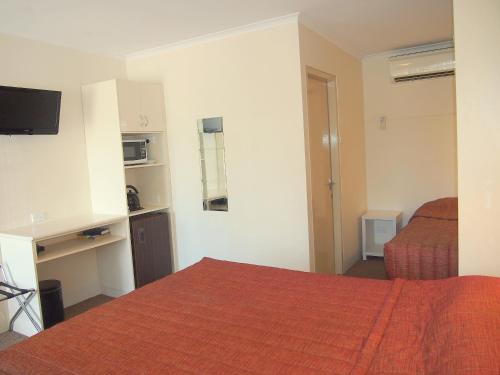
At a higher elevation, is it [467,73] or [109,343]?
[467,73]

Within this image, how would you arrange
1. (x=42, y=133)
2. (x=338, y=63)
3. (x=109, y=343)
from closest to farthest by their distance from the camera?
(x=109, y=343), (x=42, y=133), (x=338, y=63)

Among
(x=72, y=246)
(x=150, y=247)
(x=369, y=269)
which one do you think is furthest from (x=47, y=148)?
(x=369, y=269)

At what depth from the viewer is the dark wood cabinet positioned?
3961 millimetres

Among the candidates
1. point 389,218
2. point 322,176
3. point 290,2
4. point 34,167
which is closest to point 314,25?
point 290,2

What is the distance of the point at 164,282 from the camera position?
257 centimetres

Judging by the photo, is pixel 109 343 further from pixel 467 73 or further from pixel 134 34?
pixel 134 34

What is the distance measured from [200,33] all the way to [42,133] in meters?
1.69

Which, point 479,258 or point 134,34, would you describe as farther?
point 134,34

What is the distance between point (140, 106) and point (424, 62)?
3156 mm

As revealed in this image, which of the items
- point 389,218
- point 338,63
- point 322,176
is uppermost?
point 338,63

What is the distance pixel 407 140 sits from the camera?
4.95 m

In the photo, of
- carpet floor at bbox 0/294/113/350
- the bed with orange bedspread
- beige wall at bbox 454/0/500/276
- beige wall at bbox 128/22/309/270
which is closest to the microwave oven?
beige wall at bbox 128/22/309/270

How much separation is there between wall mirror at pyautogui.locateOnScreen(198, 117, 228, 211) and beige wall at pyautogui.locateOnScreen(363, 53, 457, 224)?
222 centimetres

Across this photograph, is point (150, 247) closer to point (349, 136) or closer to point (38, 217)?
point (38, 217)
